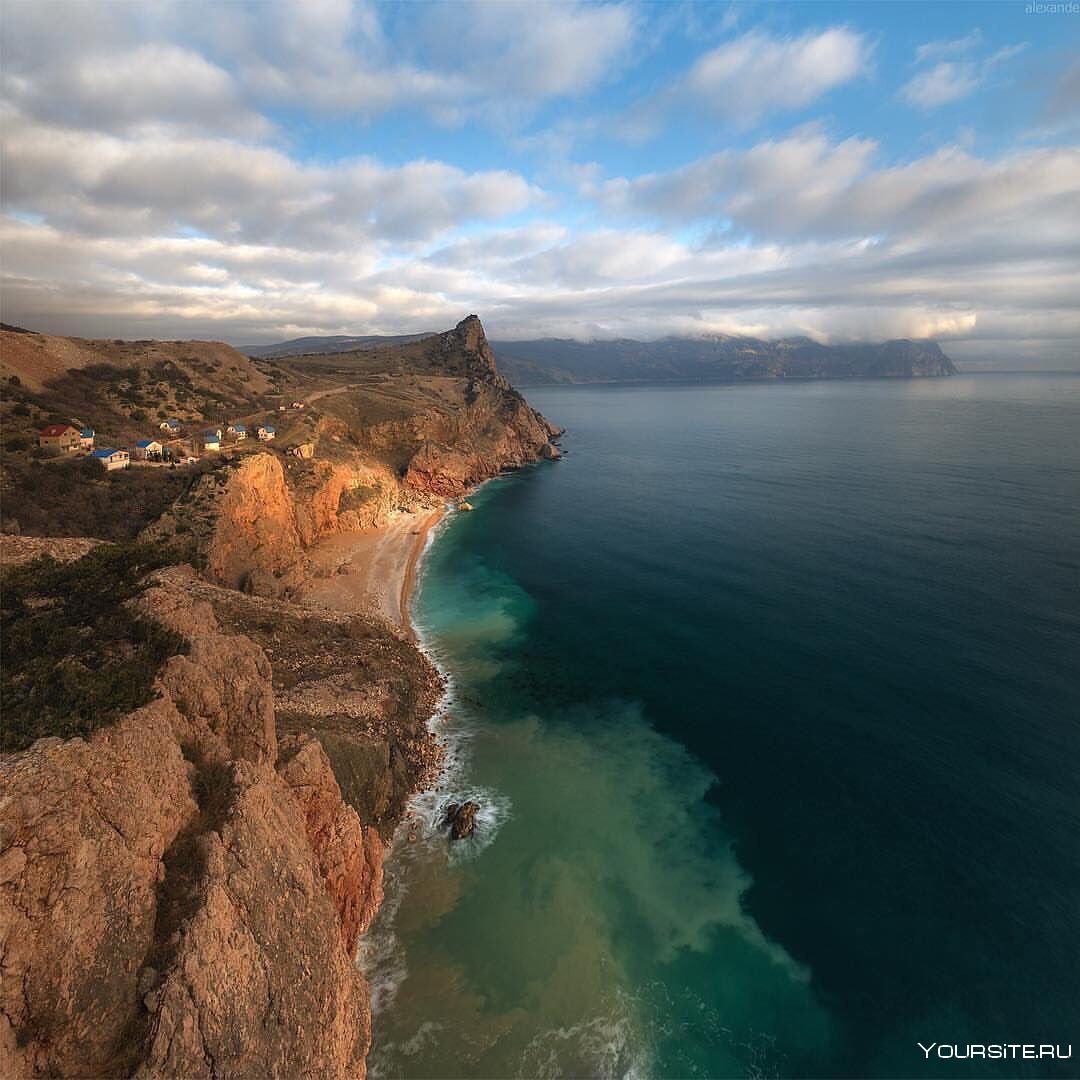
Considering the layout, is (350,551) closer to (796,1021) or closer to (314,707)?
(314,707)

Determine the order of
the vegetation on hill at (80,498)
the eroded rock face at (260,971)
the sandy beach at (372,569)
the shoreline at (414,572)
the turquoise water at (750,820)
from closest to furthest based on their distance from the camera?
the eroded rock face at (260,971)
the turquoise water at (750,820)
the vegetation on hill at (80,498)
the shoreline at (414,572)
the sandy beach at (372,569)

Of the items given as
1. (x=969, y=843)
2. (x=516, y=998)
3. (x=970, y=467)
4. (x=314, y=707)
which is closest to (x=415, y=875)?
(x=516, y=998)

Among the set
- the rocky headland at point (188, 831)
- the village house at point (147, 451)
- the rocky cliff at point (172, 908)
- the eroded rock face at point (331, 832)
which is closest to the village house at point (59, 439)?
the village house at point (147, 451)

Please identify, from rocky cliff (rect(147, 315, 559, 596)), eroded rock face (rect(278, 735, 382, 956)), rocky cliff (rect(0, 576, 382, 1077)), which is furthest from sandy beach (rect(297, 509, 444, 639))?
rocky cliff (rect(0, 576, 382, 1077))

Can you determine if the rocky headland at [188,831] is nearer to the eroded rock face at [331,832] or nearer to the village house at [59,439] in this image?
the eroded rock face at [331,832]

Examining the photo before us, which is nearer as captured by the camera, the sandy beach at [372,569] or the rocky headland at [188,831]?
the rocky headland at [188,831]
